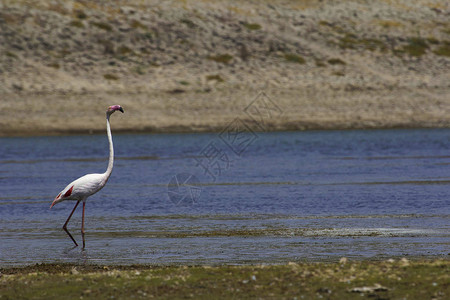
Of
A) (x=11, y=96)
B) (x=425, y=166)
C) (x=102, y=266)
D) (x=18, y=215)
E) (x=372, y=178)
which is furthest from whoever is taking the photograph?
(x=11, y=96)

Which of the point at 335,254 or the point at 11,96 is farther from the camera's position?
the point at 11,96

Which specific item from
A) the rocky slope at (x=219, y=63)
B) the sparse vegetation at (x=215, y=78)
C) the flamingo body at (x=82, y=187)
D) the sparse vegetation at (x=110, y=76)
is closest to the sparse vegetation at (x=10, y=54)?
the rocky slope at (x=219, y=63)

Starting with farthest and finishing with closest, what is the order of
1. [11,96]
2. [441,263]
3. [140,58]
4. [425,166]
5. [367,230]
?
[140,58]
[11,96]
[425,166]
[367,230]
[441,263]

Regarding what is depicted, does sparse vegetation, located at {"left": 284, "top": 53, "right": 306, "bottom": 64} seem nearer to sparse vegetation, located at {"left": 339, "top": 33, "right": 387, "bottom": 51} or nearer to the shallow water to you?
sparse vegetation, located at {"left": 339, "top": 33, "right": 387, "bottom": 51}

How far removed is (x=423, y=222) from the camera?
1736cm

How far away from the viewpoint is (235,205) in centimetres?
2155

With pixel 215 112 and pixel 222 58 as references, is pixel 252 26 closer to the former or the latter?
pixel 222 58

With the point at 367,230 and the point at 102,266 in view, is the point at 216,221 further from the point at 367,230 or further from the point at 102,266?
the point at 102,266

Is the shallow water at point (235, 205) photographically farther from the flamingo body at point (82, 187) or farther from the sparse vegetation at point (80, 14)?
the sparse vegetation at point (80, 14)

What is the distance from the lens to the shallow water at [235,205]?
48.2 ft

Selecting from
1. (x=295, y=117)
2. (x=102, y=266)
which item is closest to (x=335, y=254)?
(x=102, y=266)

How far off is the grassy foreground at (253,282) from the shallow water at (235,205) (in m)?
1.99

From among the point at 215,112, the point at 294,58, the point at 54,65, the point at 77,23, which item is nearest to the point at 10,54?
the point at 54,65

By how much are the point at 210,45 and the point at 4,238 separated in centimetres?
5275
